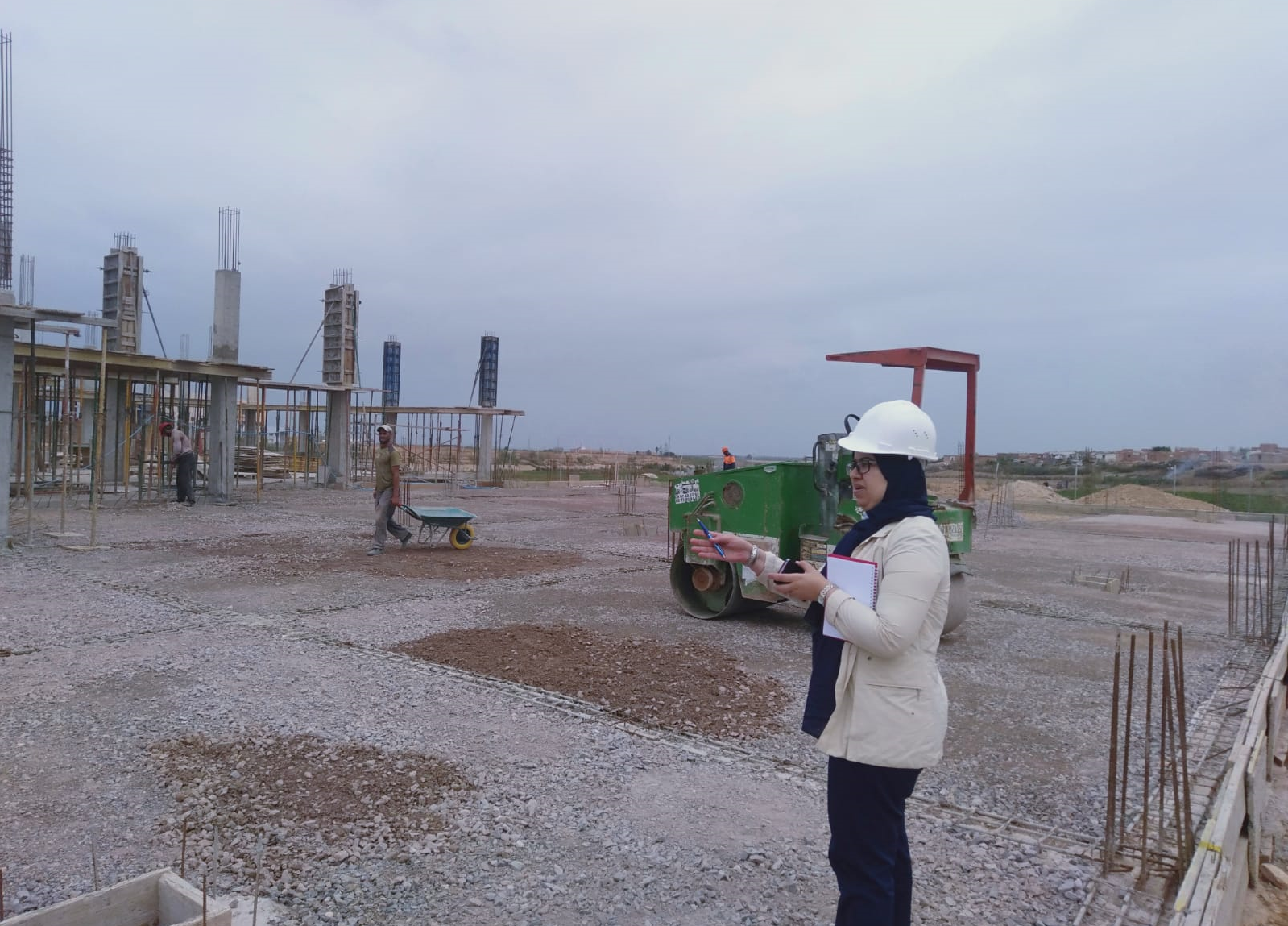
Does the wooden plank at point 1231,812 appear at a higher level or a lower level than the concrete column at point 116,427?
lower

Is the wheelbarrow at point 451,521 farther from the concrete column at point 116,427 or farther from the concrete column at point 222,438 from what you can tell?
the concrete column at point 116,427

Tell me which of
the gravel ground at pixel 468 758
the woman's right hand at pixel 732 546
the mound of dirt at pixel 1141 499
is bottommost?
the gravel ground at pixel 468 758

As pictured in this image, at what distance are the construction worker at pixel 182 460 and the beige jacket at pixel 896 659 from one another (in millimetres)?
18738

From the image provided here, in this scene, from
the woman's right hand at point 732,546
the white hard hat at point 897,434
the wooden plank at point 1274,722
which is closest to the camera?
the white hard hat at point 897,434

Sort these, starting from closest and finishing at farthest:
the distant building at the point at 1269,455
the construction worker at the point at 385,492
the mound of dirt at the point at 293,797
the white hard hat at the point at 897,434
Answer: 1. the white hard hat at the point at 897,434
2. the mound of dirt at the point at 293,797
3. the construction worker at the point at 385,492
4. the distant building at the point at 1269,455

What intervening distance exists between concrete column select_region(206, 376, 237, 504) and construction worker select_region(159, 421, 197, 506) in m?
0.91

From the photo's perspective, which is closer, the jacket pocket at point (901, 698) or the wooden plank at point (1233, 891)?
the jacket pocket at point (901, 698)

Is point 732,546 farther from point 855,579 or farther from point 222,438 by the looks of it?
point 222,438

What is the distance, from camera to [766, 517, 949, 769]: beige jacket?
2414mm

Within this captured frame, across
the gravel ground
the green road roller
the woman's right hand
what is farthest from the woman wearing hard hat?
the green road roller

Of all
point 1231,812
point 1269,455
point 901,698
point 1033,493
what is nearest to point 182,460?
point 901,698

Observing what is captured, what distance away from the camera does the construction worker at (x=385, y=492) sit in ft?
40.2

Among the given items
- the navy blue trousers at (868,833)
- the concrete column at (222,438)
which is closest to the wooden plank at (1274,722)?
the navy blue trousers at (868,833)

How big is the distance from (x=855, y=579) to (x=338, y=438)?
2668cm
